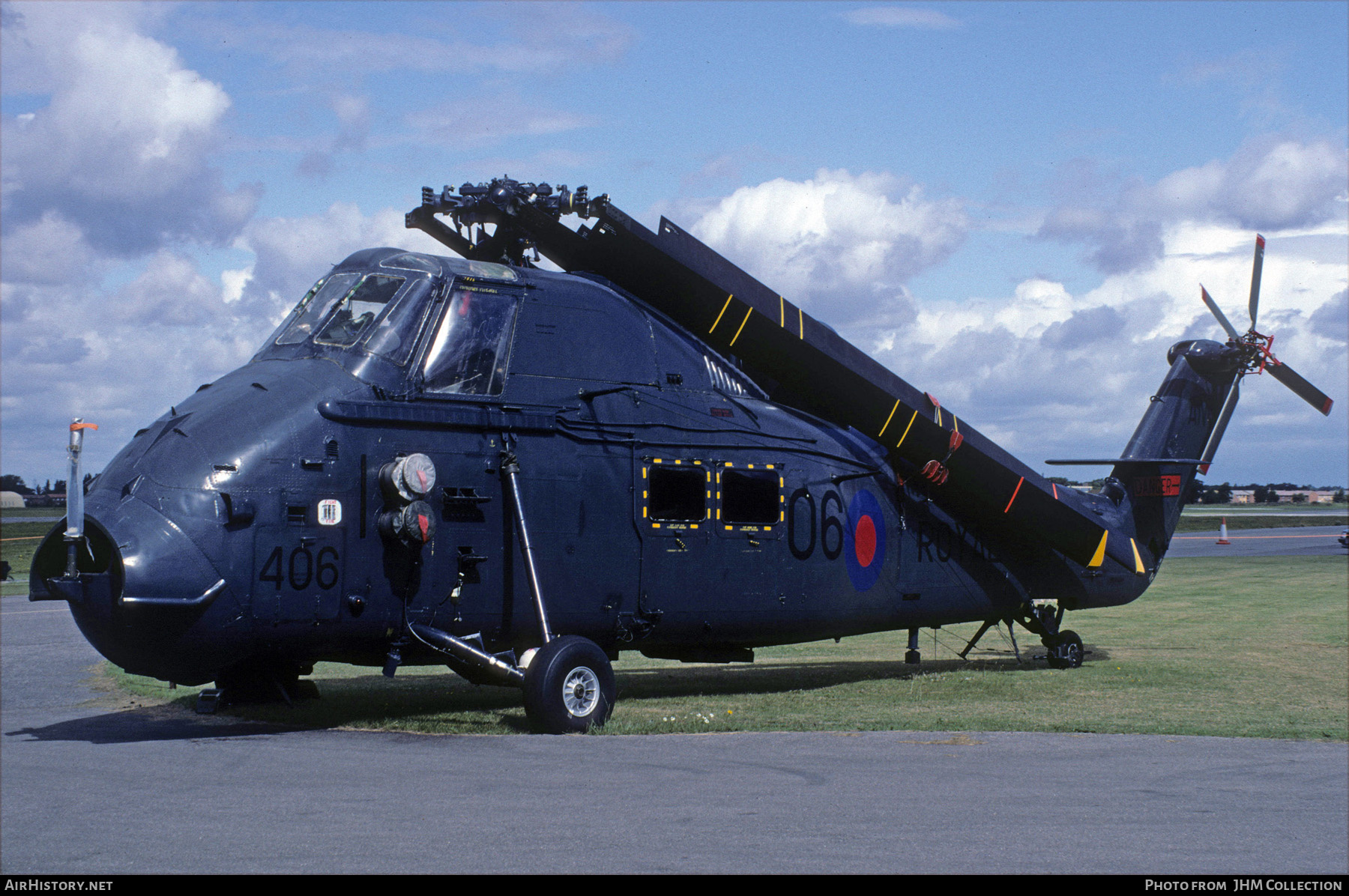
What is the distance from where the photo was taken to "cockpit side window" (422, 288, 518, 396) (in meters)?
12.3

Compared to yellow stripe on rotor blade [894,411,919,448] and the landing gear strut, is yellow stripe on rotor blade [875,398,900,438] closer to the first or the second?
yellow stripe on rotor blade [894,411,919,448]

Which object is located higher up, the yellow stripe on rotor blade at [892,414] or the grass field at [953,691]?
the yellow stripe on rotor blade at [892,414]

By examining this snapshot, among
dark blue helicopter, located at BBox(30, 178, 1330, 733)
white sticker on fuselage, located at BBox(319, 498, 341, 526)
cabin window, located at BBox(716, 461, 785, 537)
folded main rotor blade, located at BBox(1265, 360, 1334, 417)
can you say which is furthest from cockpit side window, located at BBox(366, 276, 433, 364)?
folded main rotor blade, located at BBox(1265, 360, 1334, 417)

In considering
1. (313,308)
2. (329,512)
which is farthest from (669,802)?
(313,308)

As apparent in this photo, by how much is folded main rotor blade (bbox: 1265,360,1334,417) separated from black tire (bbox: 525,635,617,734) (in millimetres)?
14035

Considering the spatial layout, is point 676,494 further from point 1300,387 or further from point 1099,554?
point 1300,387

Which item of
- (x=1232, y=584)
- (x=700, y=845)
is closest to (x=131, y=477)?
(x=700, y=845)

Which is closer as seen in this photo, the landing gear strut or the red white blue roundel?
the red white blue roundel

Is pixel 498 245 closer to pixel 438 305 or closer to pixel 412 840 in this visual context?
pixel 438 305

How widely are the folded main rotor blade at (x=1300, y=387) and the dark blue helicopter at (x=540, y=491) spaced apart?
Answer: 16.6 ft

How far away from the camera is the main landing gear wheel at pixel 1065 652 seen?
18.4 metres

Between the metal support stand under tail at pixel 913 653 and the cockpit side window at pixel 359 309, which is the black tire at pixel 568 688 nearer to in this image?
the cockpit side window at pixel 359 309

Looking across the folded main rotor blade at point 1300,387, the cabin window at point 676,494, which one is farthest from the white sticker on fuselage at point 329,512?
the folded main rotor blade at point 1300,387
